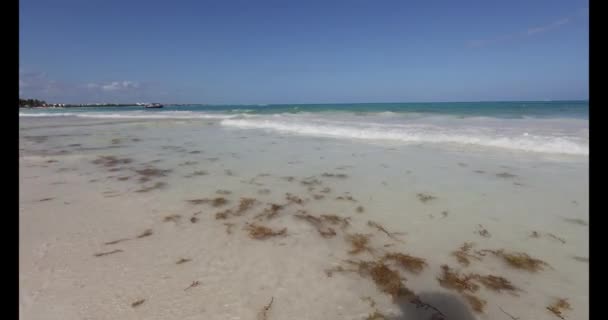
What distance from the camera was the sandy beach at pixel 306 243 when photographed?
2.48m

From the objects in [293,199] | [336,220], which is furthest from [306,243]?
[293,199]

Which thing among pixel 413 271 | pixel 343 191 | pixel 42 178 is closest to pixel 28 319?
pixel 413 271

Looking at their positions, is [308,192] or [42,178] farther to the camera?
[42,178]

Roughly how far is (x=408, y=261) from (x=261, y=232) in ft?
5.72

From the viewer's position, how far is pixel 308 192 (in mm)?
5086

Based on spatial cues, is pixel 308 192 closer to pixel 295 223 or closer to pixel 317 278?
pixel 295 223

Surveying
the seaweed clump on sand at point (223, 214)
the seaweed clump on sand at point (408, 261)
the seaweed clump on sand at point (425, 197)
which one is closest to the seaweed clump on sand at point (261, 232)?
the seaweed clump on sand at point (223, 214)

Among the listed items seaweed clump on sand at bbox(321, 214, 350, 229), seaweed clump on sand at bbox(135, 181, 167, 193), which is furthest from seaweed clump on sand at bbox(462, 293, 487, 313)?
seaweed clump on sand at bbox(135, 181, 167, 193)

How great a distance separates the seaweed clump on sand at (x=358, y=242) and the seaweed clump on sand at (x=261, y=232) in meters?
0.82

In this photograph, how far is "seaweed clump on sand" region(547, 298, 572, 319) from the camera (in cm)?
238

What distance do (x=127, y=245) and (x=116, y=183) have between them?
279 cm

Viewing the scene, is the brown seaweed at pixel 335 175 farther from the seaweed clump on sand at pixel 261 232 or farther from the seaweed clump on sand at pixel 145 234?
the seaweed clump on sand at pixel 145 234

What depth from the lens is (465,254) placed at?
3.18 meters

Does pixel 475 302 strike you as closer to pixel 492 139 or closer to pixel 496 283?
pixel 496 283
